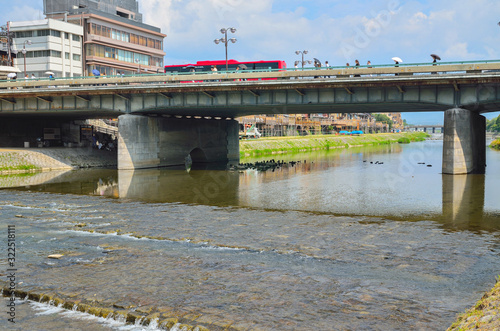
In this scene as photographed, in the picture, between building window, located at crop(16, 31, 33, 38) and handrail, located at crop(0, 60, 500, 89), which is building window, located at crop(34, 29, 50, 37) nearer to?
building window, located at crop(16, 31, 33, 38)

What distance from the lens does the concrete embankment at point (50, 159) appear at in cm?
5488

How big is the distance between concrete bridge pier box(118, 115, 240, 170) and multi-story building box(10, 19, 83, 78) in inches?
2040

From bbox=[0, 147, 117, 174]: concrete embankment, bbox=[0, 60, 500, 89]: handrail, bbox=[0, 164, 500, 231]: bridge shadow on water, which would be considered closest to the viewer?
bbox=[0, 164, 500, 231]: bridge shadow on water

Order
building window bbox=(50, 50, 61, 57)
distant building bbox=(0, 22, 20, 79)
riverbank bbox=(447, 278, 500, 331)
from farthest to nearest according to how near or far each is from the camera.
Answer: building window bbox=(50, 50, 61, 57), distant building bbox=(0, 22, 20, 79), riverbank bbox=(447, 278, 500, 331)

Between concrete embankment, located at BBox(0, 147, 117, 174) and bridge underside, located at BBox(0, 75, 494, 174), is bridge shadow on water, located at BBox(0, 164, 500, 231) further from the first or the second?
concrete embankment, located at BBox(0, 147, 117, 174)

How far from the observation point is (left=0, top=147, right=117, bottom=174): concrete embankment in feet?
180

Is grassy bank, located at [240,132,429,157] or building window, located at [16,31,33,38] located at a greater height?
building window, located at [16,31,33,38]

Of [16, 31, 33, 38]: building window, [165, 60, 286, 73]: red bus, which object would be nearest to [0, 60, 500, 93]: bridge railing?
[165, 60, 286, 73]: red bus

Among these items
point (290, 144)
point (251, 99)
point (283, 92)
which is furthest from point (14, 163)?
point (290, 144)

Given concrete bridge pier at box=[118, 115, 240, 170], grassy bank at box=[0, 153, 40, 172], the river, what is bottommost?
the river

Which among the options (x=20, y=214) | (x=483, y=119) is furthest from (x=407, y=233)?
(x=483, y=119)

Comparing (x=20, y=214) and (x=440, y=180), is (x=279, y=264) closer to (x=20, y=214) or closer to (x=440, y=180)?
(x=20, y=214)

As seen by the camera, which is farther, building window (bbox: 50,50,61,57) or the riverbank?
building window (bbox: 50,50,61,57)

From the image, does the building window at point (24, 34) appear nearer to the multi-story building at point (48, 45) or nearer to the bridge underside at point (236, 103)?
the multi-story building at point (48, 45)
